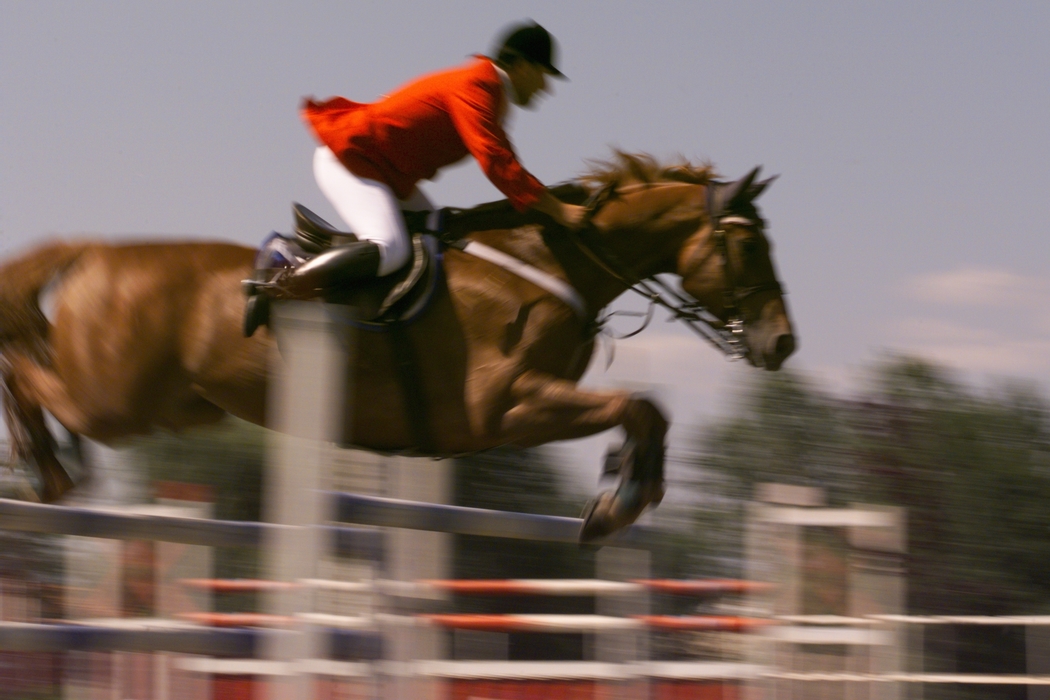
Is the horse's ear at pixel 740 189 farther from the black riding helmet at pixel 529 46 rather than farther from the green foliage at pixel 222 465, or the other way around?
the green foliage at pixel 222 465

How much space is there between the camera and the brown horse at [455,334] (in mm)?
3434

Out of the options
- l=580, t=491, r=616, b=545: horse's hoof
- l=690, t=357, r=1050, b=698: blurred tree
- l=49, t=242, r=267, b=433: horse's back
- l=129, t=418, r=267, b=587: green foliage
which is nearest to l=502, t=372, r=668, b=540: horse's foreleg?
l=580, t=491, r=616, b=545: horse's hoof

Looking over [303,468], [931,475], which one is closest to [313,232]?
[303,468]

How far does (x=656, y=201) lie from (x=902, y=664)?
2.58 metres

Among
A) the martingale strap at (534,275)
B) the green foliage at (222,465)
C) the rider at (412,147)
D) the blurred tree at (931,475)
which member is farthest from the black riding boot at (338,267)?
the green foliage at (222,465)

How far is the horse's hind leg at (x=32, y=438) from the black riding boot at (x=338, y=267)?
937 mm

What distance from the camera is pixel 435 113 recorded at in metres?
3.44

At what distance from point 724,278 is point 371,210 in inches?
38.2

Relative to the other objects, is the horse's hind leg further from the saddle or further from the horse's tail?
the saddle

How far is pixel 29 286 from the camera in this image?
3848mm

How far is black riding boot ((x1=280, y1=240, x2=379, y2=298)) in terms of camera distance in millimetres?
3379

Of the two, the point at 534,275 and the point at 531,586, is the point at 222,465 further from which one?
the point at 534,275

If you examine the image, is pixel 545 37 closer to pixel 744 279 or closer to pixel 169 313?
pixel 744 279

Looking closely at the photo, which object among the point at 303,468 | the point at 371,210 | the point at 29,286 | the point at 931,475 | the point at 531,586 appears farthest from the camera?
the point at 931,475
